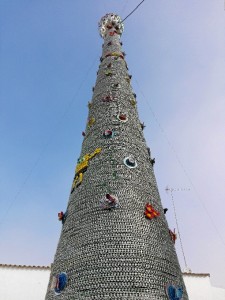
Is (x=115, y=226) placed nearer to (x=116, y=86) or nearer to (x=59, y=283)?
(x=59, y=283)

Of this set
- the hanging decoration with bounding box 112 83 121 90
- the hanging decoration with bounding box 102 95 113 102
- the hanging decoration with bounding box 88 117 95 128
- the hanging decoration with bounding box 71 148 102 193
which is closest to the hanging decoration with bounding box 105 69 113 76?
the hanging decoration with bounding box 112 83 121 90

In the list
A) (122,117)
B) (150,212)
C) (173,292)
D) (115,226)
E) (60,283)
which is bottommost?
(173,292)

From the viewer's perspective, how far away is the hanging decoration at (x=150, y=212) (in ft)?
21.4

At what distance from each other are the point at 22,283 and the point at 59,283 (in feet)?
20.4

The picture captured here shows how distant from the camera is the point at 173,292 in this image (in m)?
5.52

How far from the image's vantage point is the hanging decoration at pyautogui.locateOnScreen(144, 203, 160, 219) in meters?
6.53

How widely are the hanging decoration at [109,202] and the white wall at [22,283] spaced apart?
6321 mm

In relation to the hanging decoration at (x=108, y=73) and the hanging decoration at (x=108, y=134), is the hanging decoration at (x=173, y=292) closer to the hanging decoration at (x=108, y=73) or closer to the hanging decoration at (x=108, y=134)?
the hanging decoration at (x=108, y=134)

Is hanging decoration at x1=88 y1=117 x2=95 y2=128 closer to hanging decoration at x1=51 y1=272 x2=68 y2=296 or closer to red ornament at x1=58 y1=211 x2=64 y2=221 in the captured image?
red ornament at x1=58 y1=211 x2=64 y2=221

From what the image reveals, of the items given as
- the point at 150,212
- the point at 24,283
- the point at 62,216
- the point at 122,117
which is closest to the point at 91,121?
the point at 122,117

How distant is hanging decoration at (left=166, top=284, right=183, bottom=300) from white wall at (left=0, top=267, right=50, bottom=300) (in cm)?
687

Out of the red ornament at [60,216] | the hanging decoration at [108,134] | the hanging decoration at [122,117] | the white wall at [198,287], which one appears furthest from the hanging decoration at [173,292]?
the white wall at [198,287]

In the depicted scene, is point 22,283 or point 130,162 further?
point 22,283

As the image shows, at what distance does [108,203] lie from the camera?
6.43m
